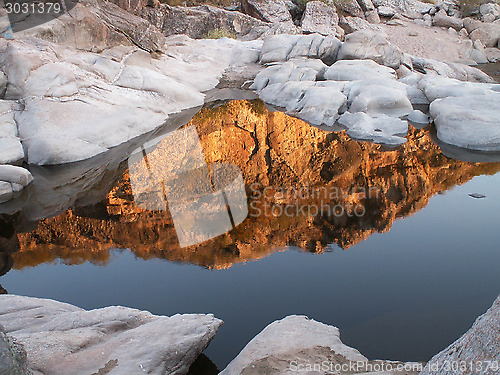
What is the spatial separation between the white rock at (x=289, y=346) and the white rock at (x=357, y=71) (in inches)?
380

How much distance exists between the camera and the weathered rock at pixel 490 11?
2158 centimetres

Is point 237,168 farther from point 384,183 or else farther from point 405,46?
point 405,46

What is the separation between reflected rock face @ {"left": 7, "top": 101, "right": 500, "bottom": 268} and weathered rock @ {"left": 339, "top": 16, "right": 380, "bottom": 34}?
10.3m

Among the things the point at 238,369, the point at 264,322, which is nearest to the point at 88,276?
the point at 264,322

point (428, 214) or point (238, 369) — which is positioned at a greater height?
point (238, 369)

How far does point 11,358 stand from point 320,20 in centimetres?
1824

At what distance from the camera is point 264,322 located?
455 cm

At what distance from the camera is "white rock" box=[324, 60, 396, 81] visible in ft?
41.0

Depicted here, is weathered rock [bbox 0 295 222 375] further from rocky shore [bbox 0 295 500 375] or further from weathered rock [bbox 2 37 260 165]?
weathered rock [bbox 2 37 260 165]

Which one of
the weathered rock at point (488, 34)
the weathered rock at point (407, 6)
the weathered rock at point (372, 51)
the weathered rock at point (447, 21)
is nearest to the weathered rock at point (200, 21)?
the weathered rock at point (372, 51)

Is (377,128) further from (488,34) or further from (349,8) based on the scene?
(488,34)

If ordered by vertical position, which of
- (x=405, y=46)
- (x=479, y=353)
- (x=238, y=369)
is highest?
(x=479, y=353)

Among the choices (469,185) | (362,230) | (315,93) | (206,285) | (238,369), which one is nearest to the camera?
(238,369)

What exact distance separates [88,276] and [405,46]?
16988 mm
